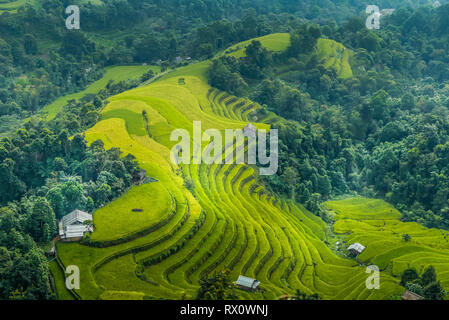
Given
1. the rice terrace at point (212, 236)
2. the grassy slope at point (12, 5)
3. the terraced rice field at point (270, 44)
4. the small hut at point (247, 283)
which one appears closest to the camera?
the small hut at point (247, 283)

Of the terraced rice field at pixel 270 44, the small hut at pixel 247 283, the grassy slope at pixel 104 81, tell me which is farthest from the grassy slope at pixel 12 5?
the small hut at pixel 247 283

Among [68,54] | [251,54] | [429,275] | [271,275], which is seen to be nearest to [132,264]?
[271,275]

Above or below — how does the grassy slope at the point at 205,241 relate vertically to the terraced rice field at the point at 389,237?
above

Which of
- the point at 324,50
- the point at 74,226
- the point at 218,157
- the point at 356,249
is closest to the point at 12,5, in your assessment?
the point at 324,50

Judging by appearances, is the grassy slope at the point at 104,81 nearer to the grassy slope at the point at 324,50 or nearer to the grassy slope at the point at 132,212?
the grassy slope at the point at 324,50

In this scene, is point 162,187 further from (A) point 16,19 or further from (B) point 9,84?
(A) point 16,19

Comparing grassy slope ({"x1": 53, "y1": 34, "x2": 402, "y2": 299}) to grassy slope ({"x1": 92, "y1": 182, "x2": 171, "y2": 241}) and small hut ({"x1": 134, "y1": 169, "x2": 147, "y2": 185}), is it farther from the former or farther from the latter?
small hut ({"x1": 134, "y1": 169, "x2": 147, "y2": 185})

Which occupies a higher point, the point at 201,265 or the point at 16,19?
the point at 16,19

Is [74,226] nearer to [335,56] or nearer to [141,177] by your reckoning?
[141,177]
